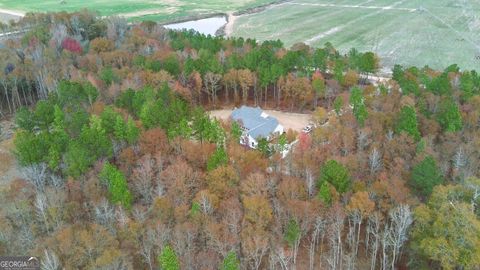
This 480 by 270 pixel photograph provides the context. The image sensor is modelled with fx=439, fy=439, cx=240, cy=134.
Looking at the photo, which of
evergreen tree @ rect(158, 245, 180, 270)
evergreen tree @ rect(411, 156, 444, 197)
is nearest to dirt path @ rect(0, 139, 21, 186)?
evergreen tree @ rect(158, 245, 180, 270)

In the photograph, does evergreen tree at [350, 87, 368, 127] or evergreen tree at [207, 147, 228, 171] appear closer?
evergreen tree at [207, 147, 228, 171]

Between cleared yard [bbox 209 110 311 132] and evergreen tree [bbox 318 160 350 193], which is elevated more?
evergreen tree [bbox 318 160 350 193]

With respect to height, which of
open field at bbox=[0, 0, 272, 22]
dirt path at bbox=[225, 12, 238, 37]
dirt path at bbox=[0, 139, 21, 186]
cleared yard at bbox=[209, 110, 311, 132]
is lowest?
cleared yard at bbox=[209, 110, 311, 132]

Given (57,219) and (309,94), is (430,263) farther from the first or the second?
(309,94)

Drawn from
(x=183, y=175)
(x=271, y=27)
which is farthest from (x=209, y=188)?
(x=271, y=27)

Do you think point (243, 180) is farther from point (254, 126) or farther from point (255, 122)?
point (255, 122)

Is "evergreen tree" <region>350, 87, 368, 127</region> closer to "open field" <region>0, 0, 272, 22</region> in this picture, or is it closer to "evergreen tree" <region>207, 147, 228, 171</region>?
"evergreen tree" <region>207, 147, 228, 171</region>

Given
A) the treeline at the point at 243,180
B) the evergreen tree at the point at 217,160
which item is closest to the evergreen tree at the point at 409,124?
the treeline at the point at 243,180
